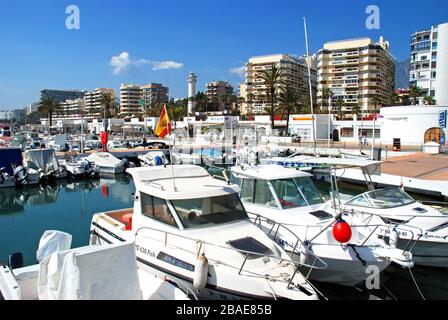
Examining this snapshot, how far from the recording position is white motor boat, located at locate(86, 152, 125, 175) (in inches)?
1474

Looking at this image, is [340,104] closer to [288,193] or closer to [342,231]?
[288,193]

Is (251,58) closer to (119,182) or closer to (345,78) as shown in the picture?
(345,78)

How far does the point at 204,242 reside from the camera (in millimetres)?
7801

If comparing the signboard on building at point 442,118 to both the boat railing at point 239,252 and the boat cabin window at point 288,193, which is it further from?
the boat railing at point 239,252

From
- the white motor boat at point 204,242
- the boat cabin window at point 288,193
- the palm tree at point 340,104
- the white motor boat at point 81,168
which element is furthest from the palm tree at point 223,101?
the white motor boat at point 204,242

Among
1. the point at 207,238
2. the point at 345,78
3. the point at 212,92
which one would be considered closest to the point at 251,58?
the point at 345,78

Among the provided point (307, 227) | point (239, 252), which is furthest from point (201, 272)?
point (307, 227)

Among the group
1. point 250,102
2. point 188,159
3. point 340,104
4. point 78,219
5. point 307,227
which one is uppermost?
point 250,102

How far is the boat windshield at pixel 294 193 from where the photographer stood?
11.9 metres

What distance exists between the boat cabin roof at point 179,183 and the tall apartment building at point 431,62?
8860cm

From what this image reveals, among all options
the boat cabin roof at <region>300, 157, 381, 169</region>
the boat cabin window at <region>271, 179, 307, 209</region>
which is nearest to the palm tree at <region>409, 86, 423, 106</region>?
the boat cabin roof at <region>300, 157, 381, 169</region>

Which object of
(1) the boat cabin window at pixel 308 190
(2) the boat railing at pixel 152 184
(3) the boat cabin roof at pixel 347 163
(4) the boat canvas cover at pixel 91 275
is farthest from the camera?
(3) the boat cabin roof at pixel 347 163

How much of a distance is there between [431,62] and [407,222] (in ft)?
324

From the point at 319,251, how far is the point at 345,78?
115 m
